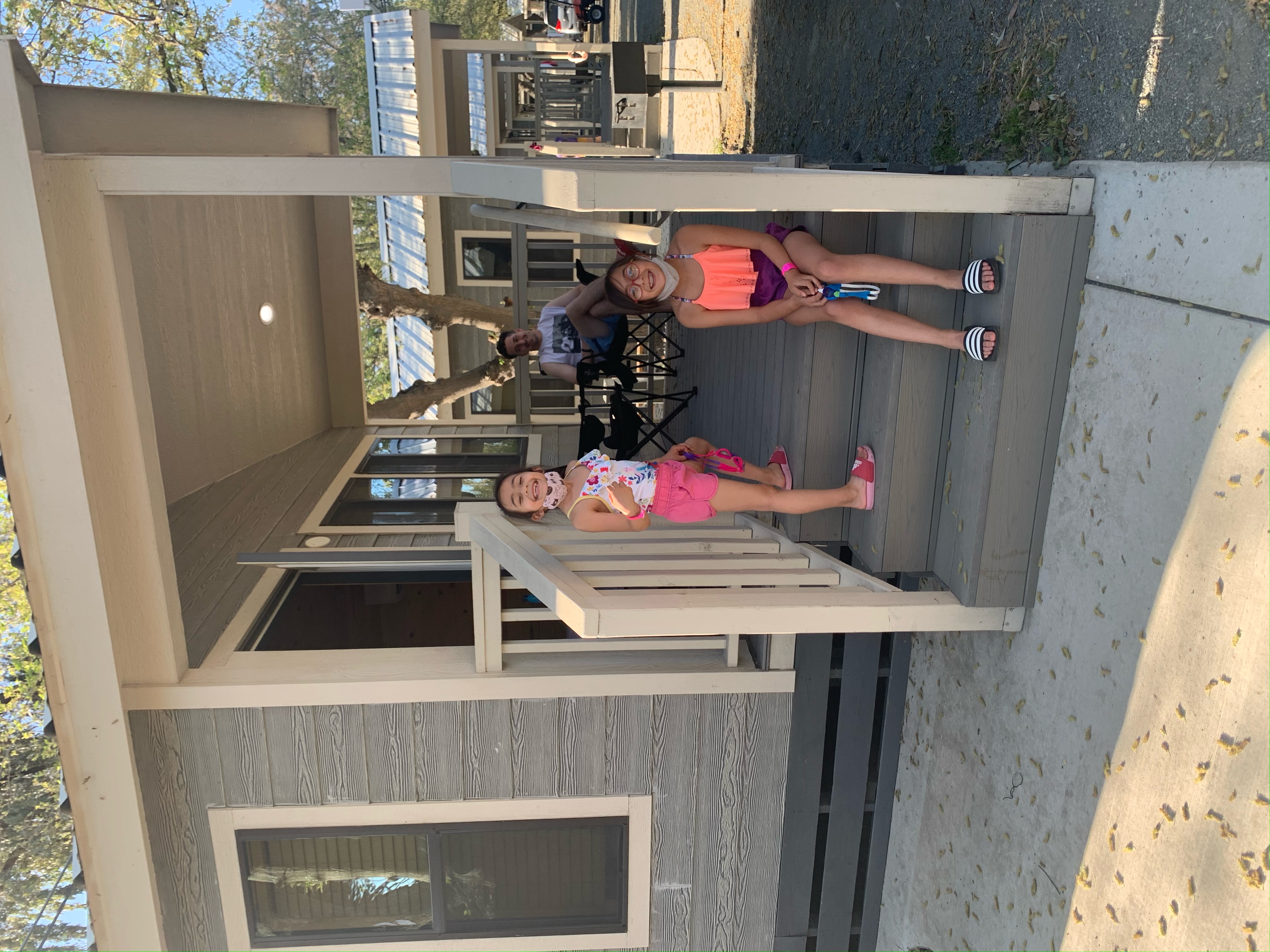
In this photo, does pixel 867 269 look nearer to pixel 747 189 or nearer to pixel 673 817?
pixel 747 189

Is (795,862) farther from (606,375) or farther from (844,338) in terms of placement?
(606,375)

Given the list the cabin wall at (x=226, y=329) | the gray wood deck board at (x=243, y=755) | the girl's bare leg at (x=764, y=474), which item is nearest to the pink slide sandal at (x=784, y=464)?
the girl's bare leg at (x=764, y=474)

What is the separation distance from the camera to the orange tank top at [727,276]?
3289mm

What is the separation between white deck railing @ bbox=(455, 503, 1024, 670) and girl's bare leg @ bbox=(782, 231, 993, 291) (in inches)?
39.2

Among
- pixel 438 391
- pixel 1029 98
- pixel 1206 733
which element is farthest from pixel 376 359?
pixel 1206 733

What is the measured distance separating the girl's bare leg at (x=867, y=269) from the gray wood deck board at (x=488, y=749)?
2.05 meters

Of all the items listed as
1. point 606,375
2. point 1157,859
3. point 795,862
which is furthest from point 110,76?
point 1157,859

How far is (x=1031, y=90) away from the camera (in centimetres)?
292

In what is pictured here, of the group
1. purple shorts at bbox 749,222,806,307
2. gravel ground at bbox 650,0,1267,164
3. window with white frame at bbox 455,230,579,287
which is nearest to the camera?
gravel ground at bbox 650,0,1267,164

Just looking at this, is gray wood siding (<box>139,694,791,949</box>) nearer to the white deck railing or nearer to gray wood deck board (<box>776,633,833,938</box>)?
gray wood deck board (<box>776,633,833,938</box>)

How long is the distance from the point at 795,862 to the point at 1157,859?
2023 mm

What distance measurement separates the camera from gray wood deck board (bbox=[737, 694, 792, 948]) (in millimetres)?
3613

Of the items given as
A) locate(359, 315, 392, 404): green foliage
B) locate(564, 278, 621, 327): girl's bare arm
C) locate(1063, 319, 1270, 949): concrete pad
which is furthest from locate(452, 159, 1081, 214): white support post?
locate(359, 315, 392, 404): green foliage

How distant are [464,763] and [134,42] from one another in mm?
9069
